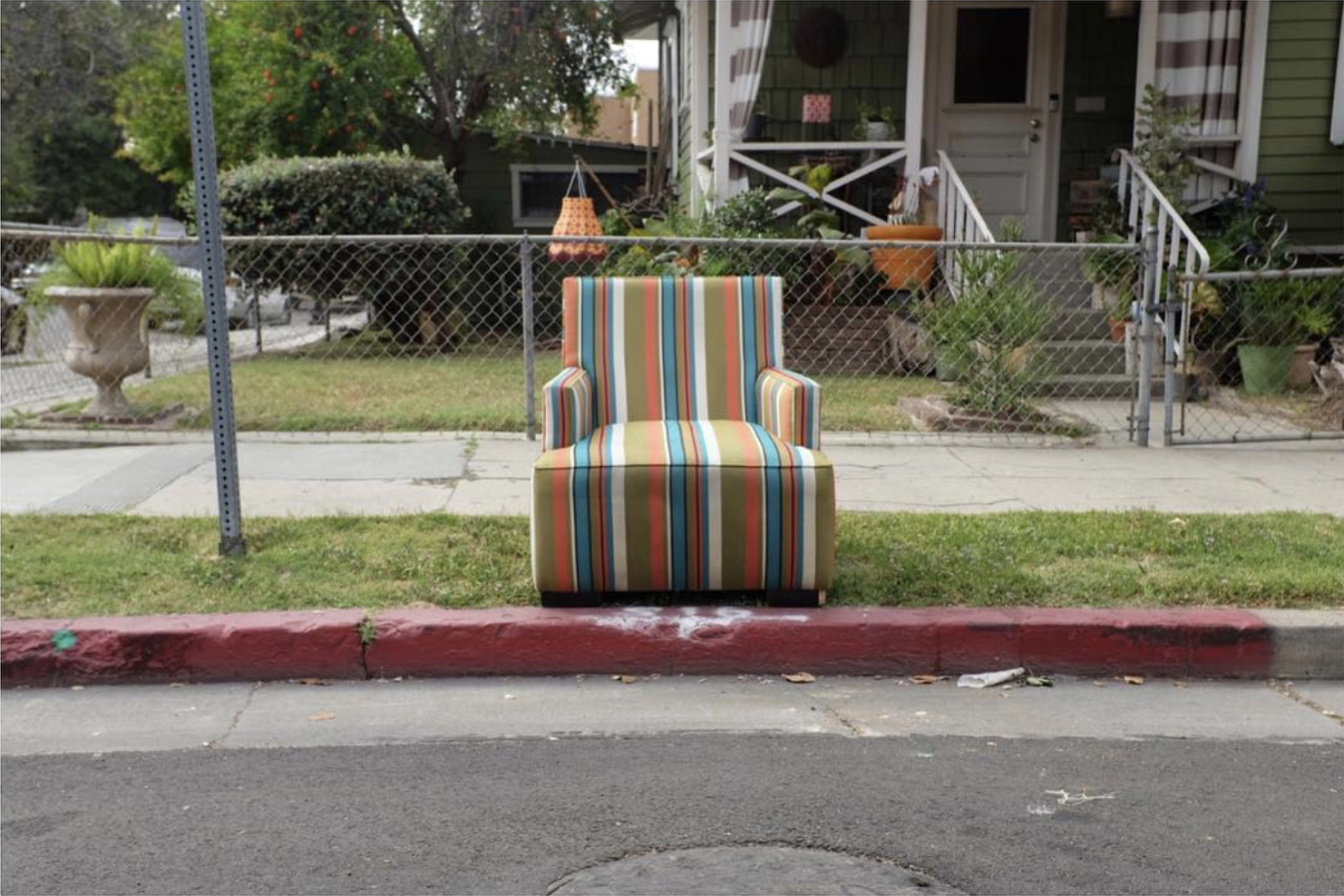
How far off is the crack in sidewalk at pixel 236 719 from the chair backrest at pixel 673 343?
1.75 metres

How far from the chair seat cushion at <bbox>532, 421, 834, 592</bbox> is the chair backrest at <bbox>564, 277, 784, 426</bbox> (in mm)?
752

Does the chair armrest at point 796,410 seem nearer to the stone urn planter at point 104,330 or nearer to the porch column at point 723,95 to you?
the stone urn planter at point 104,330

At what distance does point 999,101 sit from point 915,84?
1936 mm

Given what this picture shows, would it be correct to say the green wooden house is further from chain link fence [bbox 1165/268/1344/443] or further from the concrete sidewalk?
the concrete sidewalk

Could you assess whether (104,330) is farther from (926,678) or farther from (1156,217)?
(1156,217)

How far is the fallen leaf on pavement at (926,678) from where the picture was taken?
454 centimetres

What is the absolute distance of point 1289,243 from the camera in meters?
11.2

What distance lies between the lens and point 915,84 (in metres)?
11.2

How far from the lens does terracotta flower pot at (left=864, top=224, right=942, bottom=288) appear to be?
36.1 feet

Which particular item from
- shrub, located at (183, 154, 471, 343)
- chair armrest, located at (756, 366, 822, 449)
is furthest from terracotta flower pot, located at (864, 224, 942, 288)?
chair armrest, located at (756, 366, 822, 449)

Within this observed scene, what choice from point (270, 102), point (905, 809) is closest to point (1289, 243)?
point (905, 809)

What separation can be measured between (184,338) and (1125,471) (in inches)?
273

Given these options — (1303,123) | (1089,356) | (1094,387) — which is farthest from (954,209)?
(1303,123)

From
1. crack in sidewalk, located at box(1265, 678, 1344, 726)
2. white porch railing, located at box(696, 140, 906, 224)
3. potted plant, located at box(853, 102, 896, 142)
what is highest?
potted plant, located at box(853, 102, 896, 142)
